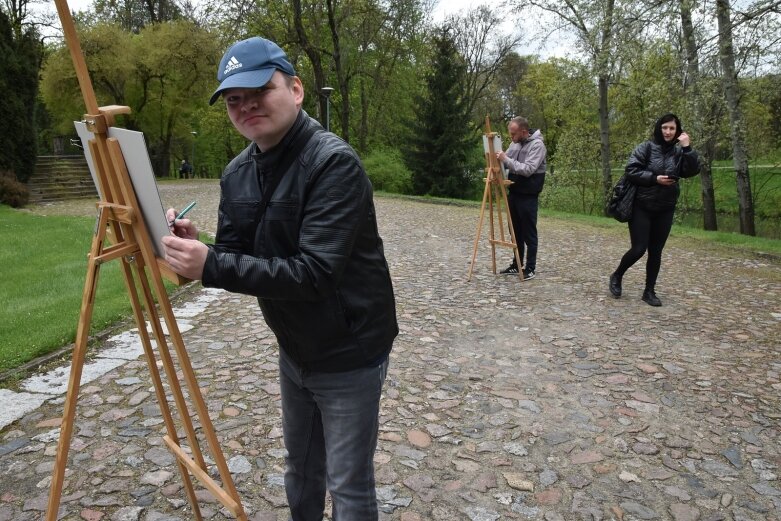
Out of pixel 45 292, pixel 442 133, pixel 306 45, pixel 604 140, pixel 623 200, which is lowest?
pixel 45 292

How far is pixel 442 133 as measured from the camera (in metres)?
27.4

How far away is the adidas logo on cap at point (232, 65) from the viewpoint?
1842 millimetres

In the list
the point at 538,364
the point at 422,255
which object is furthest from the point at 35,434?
the point at 422,255

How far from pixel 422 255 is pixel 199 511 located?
8.26m

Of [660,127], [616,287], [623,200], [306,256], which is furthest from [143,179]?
[616,287]

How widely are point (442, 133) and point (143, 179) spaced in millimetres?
26313

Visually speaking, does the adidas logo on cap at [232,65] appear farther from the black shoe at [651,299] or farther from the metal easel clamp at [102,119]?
the black shoe at [651,299]

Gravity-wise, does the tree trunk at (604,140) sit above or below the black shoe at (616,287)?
above

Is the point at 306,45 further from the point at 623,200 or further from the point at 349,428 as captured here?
the point at 349,428

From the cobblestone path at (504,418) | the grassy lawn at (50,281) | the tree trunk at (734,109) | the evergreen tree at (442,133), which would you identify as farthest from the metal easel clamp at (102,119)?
the evergreen tree at (442,133)

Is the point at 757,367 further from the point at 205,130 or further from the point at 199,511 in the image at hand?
the point at 205,130

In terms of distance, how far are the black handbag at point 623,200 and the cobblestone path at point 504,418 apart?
122cm

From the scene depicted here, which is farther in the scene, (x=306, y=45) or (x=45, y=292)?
(x=306, y=45)

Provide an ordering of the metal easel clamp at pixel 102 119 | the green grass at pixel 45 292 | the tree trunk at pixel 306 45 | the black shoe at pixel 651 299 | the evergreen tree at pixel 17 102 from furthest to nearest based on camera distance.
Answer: the tree trunk at pixel 306 45 → the evergreen tree at pixel 17 102 → the black shoe at pixel 651 299 → the green grass at pixel 45 292 → the metal easel clamp at pixel 102 119
